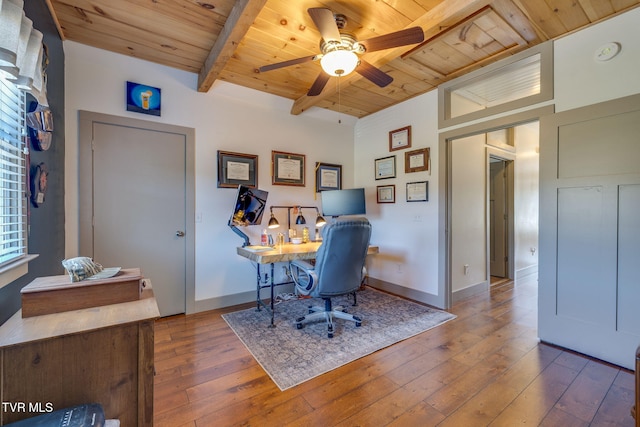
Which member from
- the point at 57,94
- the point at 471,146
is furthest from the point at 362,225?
the point at 57,94

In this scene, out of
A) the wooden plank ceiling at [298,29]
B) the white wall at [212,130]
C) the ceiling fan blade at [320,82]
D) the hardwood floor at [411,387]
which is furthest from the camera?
the white wall at [212,130]

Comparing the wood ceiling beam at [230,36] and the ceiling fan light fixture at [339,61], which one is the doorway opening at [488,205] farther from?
the wood ceiling beam at [230,36]

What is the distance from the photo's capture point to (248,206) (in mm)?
3064

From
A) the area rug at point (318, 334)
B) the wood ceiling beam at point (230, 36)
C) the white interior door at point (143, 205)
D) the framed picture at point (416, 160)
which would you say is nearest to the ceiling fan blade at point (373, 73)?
the wood ceiling beam at point (230, 36)

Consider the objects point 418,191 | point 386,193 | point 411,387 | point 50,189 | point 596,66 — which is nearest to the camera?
point 411,387

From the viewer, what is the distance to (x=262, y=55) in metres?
2.60

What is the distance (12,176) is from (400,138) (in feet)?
11.8

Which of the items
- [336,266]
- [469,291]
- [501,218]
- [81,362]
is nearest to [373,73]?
[336,266]

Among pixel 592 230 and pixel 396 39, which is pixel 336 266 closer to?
pixel 396 39

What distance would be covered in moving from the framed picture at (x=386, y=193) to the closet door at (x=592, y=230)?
1.67 metres

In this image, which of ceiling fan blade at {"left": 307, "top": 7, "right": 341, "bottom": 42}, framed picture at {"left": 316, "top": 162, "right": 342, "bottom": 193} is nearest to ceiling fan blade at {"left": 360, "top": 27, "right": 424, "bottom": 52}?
ceiling fan blade at {"left": 307, "top": 7, "right": 341, "bottom": 42}

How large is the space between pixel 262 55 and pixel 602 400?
363 centimetres

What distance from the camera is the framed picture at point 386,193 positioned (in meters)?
3.76

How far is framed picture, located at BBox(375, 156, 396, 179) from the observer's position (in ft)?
Answer: 12.3
